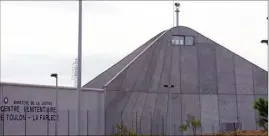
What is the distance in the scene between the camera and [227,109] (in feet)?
224

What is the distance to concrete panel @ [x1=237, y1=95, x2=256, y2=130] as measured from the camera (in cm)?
6925

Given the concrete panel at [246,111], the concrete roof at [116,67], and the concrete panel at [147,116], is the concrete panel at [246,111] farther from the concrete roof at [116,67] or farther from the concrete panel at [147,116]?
the concrete roof at [116,67]

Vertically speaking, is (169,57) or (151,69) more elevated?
(169,57)

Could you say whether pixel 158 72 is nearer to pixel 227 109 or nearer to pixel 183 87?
pixel 183 87

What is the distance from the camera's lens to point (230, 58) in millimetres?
70875

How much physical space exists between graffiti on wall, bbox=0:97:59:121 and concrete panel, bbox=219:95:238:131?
2319 centimetres

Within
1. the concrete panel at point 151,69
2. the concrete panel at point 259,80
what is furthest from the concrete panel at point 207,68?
the concrete panel at point 259,80

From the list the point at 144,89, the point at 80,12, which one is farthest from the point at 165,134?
the point at 80,12

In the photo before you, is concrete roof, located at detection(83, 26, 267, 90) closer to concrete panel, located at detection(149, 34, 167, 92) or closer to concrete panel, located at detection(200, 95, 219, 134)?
concrete panel, located at detection(149, 34, 167, 92)

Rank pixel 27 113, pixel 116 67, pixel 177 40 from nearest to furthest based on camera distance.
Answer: pixel 27 113
pixel 177 40
pixel 116 67

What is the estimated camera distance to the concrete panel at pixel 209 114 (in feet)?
220

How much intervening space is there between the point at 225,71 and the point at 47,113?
26.6m

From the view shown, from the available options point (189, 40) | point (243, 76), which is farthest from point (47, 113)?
point (243, 76)

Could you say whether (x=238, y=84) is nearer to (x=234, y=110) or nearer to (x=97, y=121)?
(x=234, y=110)
